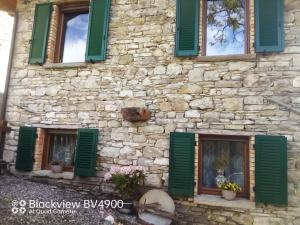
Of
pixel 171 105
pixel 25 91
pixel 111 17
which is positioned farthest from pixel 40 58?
pixel 171 105

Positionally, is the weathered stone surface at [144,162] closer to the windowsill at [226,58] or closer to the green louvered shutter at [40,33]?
the windowsill at [226,58]

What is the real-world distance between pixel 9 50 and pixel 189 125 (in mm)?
4727

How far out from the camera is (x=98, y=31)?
19.7 ft

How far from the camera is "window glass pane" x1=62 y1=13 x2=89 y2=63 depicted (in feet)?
21.2

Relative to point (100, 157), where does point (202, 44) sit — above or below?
above

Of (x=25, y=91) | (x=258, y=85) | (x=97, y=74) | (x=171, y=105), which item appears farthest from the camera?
(x=25, y=91)

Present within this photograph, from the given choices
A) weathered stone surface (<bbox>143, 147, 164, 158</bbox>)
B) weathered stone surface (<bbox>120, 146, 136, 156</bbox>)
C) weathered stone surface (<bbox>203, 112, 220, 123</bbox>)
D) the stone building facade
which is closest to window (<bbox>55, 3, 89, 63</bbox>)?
the stone building facade

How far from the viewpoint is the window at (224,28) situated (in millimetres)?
5418

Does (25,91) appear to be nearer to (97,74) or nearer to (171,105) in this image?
(97,74)

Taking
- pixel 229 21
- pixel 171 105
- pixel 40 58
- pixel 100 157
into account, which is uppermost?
pixel 229 21

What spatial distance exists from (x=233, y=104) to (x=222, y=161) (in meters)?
1.09

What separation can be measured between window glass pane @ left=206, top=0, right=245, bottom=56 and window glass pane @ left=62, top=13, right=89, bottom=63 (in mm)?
2846

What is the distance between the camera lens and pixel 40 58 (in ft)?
20.8

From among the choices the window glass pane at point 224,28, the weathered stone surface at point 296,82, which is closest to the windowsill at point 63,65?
the window glass pane at point 224,28
